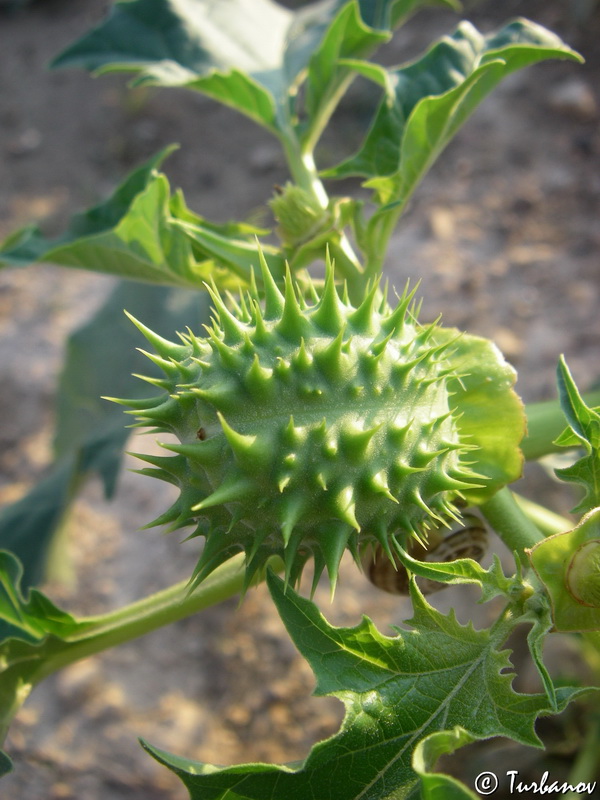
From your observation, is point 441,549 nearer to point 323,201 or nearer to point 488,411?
point 488,411

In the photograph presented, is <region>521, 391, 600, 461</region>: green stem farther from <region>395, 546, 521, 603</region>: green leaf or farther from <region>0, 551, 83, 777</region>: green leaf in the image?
<region>0, 551, 83, 777</region>: green leaf

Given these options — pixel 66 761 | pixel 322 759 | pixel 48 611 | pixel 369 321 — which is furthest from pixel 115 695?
pixel 369 321

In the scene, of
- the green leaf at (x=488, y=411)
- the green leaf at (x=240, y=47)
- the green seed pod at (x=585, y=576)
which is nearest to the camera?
the green seed pod at (x=585, y=576)

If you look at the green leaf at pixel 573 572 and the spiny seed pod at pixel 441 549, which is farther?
the spiny seed pod at pixel 441 549

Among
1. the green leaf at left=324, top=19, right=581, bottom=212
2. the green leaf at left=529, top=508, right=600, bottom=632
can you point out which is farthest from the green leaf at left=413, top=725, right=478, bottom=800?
the green leaf at left=324, top=19, right=581, bottom=212

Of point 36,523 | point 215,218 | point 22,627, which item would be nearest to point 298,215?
point 22,627

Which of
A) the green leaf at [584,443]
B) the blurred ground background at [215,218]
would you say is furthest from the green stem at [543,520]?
the blurred ground background at [215,218]

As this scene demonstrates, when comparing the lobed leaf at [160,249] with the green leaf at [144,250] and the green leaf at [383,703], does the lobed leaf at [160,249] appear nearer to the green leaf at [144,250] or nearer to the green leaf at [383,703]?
the green leaf at [144,250]
